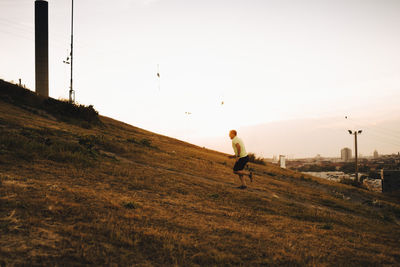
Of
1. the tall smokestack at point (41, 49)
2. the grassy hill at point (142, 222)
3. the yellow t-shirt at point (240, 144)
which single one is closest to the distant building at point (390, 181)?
the grassy hill at point (142, 222)

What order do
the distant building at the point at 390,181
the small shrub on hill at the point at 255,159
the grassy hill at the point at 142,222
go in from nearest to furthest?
the grassy hill at the point at 142,222 → the small shrub on hill at the point at 255,159 → the distant building at the point at 390,181

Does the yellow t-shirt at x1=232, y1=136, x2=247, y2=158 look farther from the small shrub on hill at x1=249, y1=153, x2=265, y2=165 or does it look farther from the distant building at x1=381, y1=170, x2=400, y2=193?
the distant building at x1=381, y1=170, x2=400, y2=193

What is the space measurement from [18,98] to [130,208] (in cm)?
1803

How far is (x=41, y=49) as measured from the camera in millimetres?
28875

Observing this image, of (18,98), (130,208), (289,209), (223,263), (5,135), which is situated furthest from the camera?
(18,98)

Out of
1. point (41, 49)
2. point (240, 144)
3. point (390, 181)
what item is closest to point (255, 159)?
point (240, 144)

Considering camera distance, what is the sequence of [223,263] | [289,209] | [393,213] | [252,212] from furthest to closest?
[393,213], [289,209], [252,212], [223,263]

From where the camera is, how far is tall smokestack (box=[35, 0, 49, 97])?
28.8m

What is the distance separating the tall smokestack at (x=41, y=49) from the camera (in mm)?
28797

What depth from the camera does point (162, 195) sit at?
7332 mm

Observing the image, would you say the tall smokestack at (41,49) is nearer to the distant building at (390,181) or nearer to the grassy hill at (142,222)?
the grassy hill at (142,222)

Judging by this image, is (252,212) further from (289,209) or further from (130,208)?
(130,208)

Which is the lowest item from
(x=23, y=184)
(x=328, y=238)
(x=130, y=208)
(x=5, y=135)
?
(x=328, y=238)

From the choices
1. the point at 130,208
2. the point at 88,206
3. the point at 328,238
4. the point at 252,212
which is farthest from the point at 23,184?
the point at 328,238
